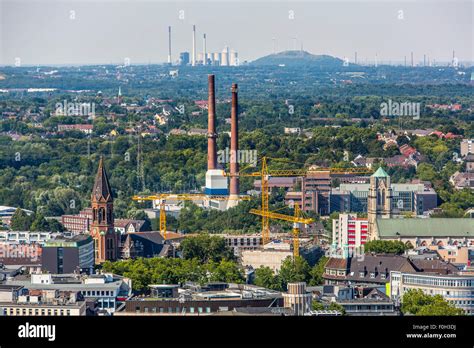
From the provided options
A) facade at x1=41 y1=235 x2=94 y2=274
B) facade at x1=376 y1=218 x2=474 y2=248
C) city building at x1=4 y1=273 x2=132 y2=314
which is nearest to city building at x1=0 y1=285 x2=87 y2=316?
city building at x1=4 y1=273 x2=132 y2=314

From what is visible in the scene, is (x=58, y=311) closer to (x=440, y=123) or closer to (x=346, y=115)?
(x=440, y=123)

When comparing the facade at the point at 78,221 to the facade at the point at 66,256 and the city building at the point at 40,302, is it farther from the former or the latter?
the city building at the point at 40,302

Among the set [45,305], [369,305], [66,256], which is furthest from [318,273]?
[45,305]

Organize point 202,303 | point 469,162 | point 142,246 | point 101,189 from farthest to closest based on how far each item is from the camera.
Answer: point 469,162 < point 142,246 < point 101,189 < point 202,303

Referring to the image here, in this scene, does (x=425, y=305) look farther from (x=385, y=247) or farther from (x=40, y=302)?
(x=385, y=247)

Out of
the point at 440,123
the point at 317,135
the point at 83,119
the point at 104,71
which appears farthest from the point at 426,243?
the point at 104,71
